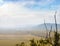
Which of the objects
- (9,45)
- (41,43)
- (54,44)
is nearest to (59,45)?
(54,44)

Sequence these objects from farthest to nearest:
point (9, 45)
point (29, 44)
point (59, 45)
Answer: point (9, 45) → point (29, 44) → point (59, 45)

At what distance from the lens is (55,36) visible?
28.7 m

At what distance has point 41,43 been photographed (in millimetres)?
29188

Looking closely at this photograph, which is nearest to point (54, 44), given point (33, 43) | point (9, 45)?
point (33, 43)

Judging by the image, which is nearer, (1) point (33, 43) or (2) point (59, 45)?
(2) point (59, 45)

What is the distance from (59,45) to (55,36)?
57.4 inches

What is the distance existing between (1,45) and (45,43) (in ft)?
72.8

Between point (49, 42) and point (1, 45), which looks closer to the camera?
point (49, 42)

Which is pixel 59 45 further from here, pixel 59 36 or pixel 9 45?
pixel 9 45

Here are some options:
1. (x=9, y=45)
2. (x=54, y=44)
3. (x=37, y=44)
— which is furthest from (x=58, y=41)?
(x=9, y=45)

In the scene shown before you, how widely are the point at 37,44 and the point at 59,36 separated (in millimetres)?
2532

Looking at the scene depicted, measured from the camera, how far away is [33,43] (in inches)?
1157

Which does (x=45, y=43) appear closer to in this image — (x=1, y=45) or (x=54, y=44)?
(x=54, y=44)

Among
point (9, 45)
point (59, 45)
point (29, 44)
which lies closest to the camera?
point (59, 45)
